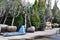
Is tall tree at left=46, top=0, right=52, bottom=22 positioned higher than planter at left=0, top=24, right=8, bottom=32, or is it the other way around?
tall tree at left=46, top=0, right=52, bottom=22

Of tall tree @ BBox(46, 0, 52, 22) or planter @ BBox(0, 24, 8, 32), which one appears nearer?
planter @ BBox(0, 24, 8, 32)

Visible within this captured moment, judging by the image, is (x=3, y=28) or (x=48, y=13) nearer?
(x=3, y=28)

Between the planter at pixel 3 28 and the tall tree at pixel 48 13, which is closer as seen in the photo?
the planter at pixel 3 28

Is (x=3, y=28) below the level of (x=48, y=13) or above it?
below

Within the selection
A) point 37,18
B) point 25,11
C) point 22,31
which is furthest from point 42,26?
point 22,31

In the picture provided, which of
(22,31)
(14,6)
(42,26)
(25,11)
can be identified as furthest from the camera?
(42,26)

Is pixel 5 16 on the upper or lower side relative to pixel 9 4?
lower

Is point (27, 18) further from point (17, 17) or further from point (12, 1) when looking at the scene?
point (12, 1)

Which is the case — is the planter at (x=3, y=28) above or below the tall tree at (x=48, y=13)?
below

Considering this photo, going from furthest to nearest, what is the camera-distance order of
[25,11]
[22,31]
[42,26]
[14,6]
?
[42,26] → [25,11] → [14,6] → [22,31]

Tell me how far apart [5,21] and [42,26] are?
4137 mm

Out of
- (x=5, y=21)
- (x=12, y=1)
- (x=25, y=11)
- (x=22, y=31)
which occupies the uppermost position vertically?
(x=12, y=1)

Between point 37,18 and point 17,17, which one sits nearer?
point 17,17

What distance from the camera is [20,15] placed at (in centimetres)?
1486
